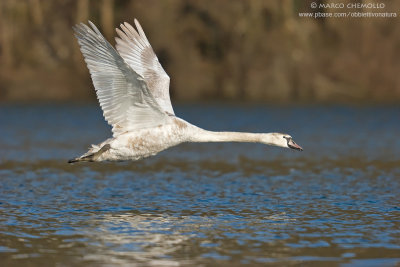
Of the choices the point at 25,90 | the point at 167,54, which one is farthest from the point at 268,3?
the point at 25,90

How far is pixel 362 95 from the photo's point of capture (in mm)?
42375

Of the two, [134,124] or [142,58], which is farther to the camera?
[142,58]

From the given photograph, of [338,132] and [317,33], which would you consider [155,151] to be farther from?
[317,33]

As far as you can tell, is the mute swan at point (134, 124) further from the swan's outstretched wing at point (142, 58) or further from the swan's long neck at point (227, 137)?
the swan's outstretched wing at point (142, 58)

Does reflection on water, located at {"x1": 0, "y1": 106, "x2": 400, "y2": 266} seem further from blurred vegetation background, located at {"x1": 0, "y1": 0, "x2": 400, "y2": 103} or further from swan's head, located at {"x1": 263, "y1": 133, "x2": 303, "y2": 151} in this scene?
blurred vegetation background, located at {"x1": 0, "y1": 0, "x2": 400, "y2": 103}

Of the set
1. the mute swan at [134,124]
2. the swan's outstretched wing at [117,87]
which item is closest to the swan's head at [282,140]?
the mute swan at [134,124]

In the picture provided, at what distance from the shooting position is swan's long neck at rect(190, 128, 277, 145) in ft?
39.9

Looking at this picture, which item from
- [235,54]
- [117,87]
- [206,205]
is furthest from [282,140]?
[235,54]

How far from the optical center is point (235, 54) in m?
44.9

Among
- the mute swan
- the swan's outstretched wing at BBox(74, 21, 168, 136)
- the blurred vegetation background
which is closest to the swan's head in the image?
the mute swan

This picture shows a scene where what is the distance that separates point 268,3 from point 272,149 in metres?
25.4

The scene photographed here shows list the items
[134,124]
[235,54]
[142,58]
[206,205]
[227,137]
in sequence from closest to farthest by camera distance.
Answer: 1. [227,137]
2. [134,124]
3. [206,205]
4. [142,58]
5. [235,54]

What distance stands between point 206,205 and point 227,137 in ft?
3.97

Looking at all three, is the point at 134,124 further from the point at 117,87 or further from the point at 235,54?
the point at 235,54
